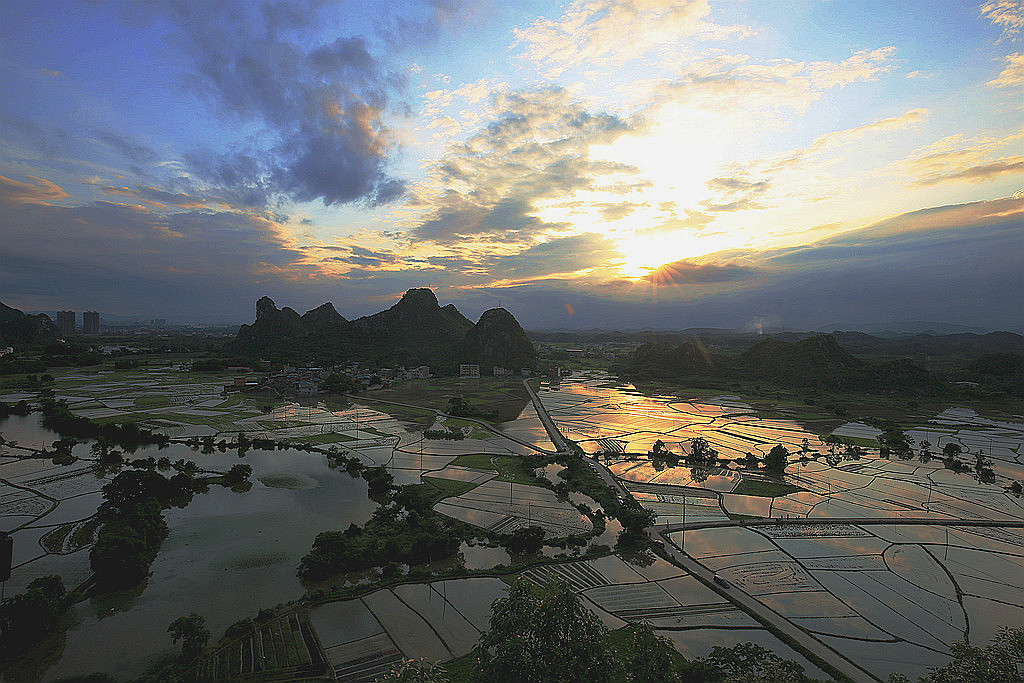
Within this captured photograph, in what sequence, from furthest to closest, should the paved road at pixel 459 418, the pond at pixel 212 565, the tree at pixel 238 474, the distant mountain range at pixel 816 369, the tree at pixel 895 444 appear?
the distant mountain range at pixel 816 369, the paved road at pixel 459 418, the tree at pixel 895 444, the tree at pixel 238 474, the pond at pixel 212 565

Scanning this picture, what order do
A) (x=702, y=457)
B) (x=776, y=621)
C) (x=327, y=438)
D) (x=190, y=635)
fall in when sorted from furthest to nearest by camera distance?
1. (x=327, y=438)
2. (x=702, y=457)
3. (x=776, y=621)
4. (x=190, y=635)

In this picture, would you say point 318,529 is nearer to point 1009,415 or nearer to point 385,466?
point 385,466

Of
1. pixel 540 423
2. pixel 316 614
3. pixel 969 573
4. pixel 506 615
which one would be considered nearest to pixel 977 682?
pixel 506 615

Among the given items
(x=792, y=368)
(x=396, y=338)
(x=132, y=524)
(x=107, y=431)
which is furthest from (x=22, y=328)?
(x=792, y=368)

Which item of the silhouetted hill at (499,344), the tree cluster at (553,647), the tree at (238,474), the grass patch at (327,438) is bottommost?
the grass patch at (327,438)

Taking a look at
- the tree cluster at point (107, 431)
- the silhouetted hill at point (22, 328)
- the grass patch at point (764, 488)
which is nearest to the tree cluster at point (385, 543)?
the grass patch at point (764, 488)

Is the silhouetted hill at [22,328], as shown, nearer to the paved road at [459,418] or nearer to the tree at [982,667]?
the paved road at [459,418]

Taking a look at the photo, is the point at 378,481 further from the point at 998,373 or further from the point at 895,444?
the point at 998,373
